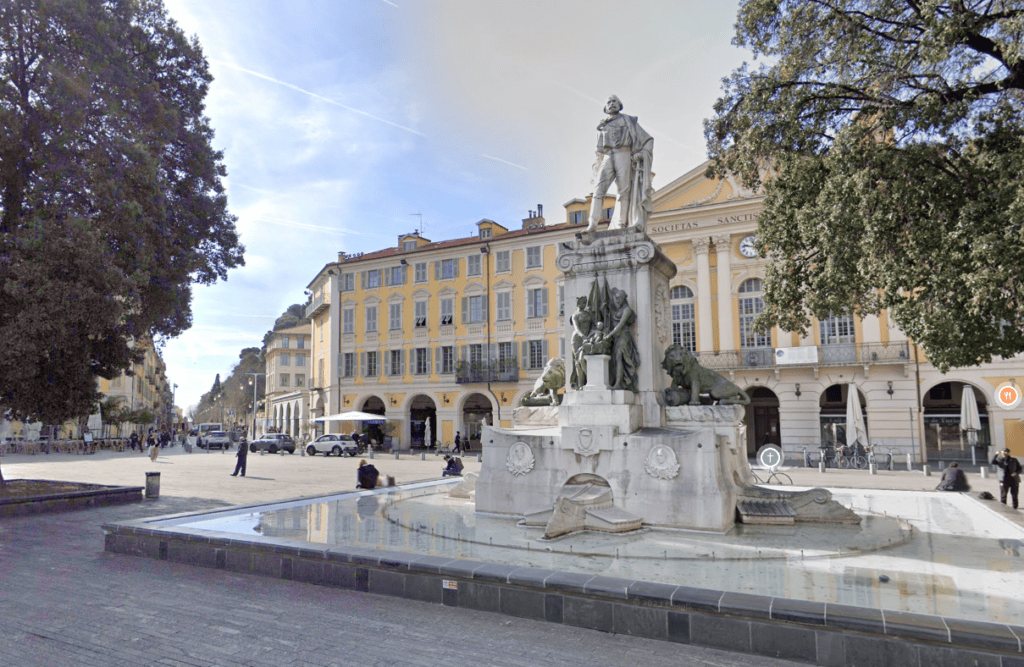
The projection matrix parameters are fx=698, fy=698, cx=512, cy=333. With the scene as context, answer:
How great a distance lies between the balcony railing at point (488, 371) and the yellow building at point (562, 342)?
6cm

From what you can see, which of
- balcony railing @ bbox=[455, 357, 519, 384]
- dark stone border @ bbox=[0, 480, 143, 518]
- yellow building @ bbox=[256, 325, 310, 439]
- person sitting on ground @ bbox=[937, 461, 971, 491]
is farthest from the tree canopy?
yellow building @ bbox=[256, 325, 310, 439]

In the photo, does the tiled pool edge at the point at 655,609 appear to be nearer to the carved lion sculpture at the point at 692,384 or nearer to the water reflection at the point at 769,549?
the water reflection at the point at 769,549

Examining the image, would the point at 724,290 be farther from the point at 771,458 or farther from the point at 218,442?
the point at 218,442

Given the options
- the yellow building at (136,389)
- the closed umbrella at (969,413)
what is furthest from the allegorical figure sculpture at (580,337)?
the yellow building at (136,389)

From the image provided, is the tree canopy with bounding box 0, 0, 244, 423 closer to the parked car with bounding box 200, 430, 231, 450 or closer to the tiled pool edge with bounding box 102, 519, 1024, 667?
the tiled pool edge with bounding box 102, 519, 1024, 667

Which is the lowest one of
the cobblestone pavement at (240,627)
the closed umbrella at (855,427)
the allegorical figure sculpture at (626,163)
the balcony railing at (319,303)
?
the cobblestone pavement at (240,627)

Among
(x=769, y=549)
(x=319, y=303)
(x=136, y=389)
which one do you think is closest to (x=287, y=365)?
(x=136, y=389)

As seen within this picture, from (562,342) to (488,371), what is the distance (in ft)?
15.8

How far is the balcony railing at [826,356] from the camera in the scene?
1177 inches

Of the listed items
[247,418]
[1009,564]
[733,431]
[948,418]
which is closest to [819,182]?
[733,431]

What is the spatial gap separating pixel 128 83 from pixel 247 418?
9202 cm

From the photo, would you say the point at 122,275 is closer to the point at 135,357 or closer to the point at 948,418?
the point at 135,357

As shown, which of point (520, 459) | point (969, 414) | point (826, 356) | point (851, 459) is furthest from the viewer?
point (826, 356)

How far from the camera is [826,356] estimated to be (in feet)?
102
